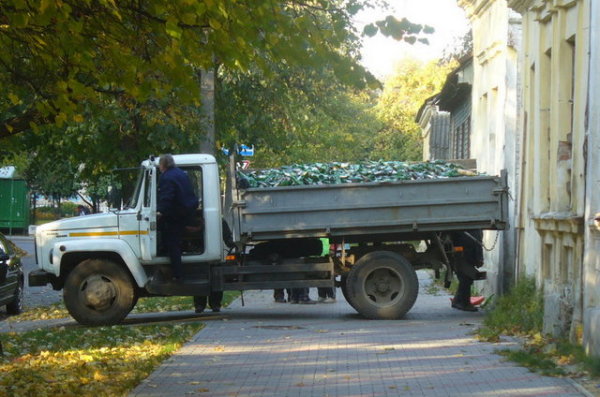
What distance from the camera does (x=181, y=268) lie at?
15.3 metres

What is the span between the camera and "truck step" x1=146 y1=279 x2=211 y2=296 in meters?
15.2

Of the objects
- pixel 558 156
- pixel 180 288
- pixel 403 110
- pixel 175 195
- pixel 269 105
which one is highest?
pixel 403 110

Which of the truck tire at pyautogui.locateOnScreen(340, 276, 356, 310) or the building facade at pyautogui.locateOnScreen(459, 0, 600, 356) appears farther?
the truck tire at pyautogui.locateOnScreen(340, 276, 356, 310)

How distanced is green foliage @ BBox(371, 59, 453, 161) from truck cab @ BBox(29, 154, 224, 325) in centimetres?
4917

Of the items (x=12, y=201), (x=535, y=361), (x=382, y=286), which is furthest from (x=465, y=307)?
(x=12, y=201)

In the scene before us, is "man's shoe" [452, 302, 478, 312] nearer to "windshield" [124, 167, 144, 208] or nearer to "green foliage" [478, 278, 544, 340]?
"green foliage" [478, 278, 544, 340]

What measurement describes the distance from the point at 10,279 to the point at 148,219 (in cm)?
420

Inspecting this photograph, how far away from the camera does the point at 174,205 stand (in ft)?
49.3

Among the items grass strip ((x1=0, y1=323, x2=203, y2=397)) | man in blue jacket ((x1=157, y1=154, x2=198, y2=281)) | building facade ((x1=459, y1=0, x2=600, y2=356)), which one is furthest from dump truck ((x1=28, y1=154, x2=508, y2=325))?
building facade ((x1=459, y1=0, x2=600, y2=356))

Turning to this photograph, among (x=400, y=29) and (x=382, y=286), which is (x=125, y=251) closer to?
(x=382, y=286)

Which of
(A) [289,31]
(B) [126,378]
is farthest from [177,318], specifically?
(A) [289,31]

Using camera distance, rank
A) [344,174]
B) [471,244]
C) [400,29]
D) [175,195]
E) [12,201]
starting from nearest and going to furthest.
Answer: [400,29] < [175,195] < [344,174] < [471,244] < [12,201]

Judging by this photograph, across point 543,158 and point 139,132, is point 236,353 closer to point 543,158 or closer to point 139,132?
point 543,158

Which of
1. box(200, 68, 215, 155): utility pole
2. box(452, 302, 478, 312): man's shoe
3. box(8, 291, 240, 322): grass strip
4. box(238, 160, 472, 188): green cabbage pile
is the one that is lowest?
box(8, 291, 240, 322): grass strip
